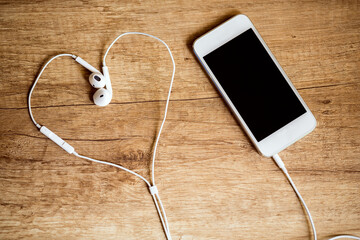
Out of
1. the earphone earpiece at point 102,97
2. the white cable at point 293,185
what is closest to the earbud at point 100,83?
the earphone earpiece at point 102,97

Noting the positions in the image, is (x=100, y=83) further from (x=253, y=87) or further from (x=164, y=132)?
(x=253, y=87)

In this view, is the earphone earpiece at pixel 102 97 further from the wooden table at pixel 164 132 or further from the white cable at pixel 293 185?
the white cable at pixel 293 185

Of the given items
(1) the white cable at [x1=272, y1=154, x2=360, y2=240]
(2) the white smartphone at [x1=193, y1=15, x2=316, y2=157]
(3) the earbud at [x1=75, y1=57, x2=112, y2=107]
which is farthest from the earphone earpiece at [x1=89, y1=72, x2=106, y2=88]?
(1) the white cable at [x1=272, y1=154, x2=360, y2=240]

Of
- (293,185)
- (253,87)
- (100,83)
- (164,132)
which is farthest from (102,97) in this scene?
(293,185)

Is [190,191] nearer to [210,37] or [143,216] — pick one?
[143,216]

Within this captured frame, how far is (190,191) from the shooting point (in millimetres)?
704

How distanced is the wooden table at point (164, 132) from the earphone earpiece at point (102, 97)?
3 cm

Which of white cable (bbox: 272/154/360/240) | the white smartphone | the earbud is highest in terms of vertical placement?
the earbud

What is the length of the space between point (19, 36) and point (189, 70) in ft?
1.54

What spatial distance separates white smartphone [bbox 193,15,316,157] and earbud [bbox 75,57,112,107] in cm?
25

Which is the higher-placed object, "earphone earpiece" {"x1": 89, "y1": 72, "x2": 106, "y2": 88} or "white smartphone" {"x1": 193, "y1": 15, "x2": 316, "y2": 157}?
"earphone earpiece" {"x1": 89, "y1": 72, "x2": 106, "y2": 88}

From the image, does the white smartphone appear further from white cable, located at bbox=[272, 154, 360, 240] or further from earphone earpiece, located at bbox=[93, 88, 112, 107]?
earphone earpiece, located at bbox=[93, 88, 112, 107]

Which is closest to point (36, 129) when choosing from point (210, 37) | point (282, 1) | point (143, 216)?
point (143, 216)

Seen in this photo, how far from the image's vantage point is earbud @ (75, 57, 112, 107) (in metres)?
0.67
